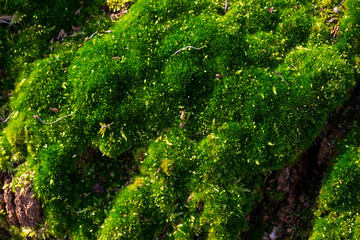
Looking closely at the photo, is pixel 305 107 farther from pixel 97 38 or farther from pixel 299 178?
pixel 97 38

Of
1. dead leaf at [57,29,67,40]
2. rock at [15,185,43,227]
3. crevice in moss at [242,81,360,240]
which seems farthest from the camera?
dead leaf at [57,29,67,40]

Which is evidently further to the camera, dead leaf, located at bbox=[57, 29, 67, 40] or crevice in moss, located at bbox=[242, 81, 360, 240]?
dead leaf, located at bbox=[57, 29, 67, 40]

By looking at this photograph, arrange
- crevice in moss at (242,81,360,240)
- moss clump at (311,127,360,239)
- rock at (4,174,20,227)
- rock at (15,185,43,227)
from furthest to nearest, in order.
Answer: crevice in moss at (242,81,360,240)
rock at (4,174,20,227)
rock at (15,185,43,227)
moss clump at (311,127,360,239)

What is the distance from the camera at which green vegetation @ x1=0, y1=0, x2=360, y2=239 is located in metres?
7.63

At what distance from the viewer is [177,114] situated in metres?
7.99

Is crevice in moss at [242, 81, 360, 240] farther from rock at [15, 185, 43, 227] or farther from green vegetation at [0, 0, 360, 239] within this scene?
rock at [15, 185, 43, 227]

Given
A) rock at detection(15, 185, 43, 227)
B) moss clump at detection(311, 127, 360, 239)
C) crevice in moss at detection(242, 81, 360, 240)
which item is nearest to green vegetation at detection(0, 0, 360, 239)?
moss clump at detection(311, 127, 360, 239)

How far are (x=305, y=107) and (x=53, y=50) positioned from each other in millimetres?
7773

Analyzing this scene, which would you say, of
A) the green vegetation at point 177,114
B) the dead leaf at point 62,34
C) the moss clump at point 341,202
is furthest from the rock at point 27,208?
the moss clump at point 341,202

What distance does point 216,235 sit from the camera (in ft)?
24.6

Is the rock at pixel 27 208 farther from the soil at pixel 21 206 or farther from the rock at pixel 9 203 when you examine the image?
the rock at pixel 9 203

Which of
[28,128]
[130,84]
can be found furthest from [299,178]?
[28,128]

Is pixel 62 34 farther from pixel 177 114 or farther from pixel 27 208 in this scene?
pixel 27 208

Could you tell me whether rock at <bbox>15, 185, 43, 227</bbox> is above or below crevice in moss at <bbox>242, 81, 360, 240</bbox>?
above
